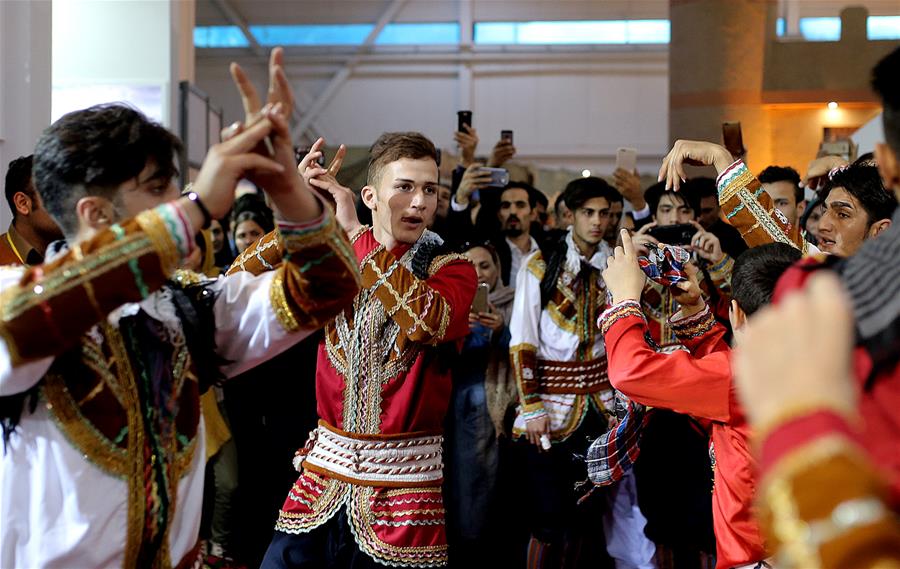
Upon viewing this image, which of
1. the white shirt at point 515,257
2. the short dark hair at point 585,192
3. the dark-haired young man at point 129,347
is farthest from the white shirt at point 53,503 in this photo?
the white shirt at point 515,257

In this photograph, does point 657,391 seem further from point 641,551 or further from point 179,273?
point 641,551

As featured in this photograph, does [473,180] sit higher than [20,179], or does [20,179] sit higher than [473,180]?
[473,180]

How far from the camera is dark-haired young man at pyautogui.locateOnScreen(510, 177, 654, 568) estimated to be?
4.09 metres

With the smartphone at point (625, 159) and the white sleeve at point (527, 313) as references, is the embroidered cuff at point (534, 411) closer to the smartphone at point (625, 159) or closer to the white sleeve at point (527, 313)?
the white sleeve at point (527, 313)

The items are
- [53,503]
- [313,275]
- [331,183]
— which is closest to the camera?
[53,503]

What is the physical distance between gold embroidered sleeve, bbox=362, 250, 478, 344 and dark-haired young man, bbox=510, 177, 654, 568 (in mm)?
1264

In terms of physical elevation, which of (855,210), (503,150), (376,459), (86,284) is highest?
(503,150)

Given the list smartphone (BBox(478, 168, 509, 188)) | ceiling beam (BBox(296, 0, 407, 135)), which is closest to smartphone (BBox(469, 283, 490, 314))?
smartphone (BBox(478, 168, 509, 188))

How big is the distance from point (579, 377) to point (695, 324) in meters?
1.32

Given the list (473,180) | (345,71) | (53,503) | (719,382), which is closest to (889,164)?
(719,382)

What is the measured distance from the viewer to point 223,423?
4.45 m

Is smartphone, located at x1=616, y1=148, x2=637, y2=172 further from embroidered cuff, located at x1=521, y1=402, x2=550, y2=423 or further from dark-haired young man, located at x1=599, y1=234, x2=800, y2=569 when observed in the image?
dark-haired young man, located at x1=599, y1=234, x2=800, y2=569

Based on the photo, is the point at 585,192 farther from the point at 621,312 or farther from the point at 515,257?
the point at 621,312

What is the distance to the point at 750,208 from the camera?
2982 mm
